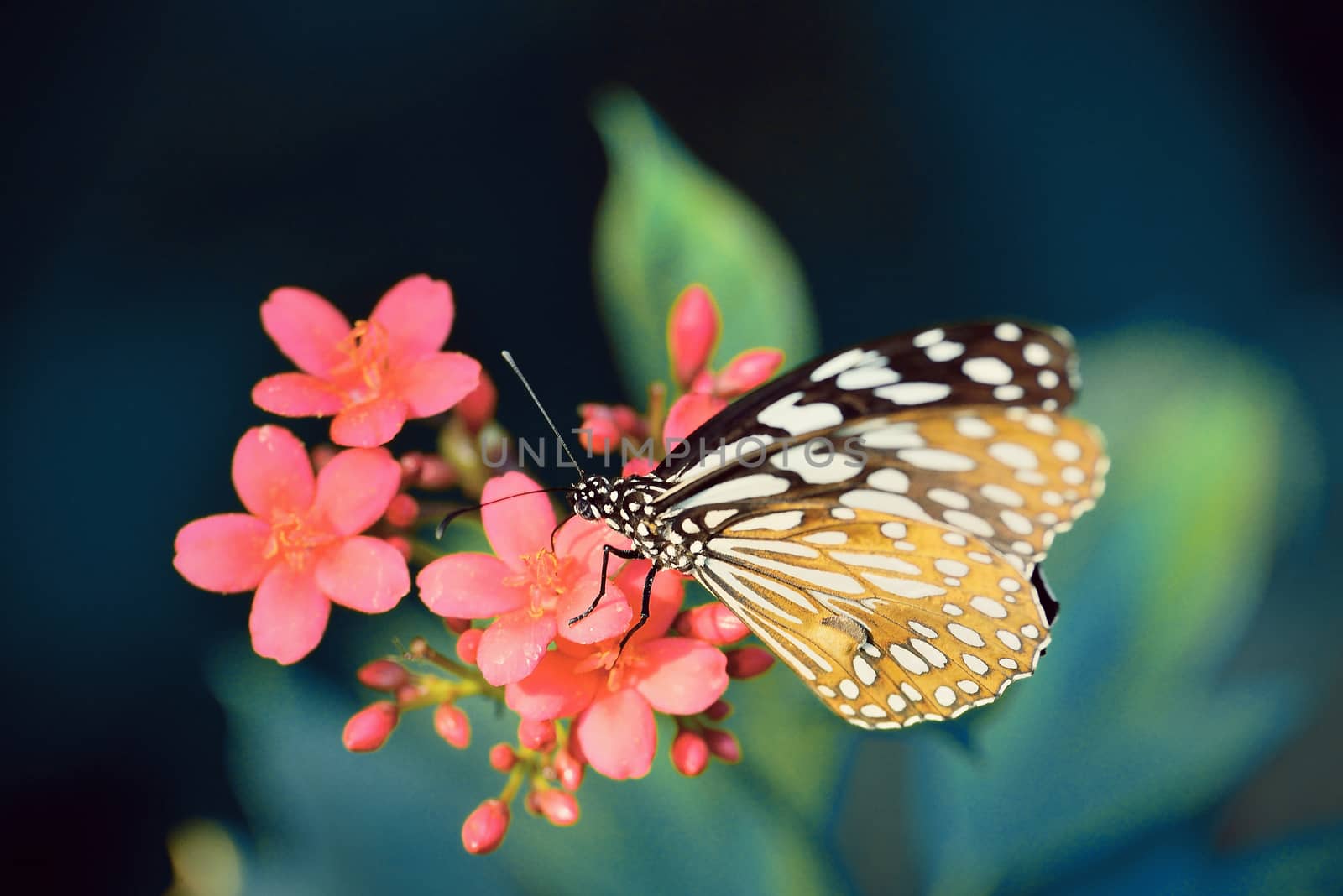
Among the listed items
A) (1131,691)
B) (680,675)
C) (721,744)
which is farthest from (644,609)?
(1131,691)

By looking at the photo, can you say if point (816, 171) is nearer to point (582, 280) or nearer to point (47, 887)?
point (582, 280)

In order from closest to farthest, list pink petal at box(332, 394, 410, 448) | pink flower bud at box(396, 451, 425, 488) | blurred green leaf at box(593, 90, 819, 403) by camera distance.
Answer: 1. pink petal at box(332, 394, 410, 448)
2. pink flower bud at box(396, 451, 425, 488)
3. blurred green leaf at box(593, 90, 819, 403)

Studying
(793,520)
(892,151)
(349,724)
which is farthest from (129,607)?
(892,151)

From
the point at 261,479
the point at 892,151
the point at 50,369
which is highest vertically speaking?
the point at 50,369

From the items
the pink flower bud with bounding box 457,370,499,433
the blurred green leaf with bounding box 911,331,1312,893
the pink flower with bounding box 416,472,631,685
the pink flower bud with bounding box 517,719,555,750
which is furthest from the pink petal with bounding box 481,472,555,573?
the blurred green leaf with bounding box 911,331,1312,893

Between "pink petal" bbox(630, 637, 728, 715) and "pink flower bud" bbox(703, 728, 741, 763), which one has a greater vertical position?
"pink petal" bbox(630, 637, 728, 715)

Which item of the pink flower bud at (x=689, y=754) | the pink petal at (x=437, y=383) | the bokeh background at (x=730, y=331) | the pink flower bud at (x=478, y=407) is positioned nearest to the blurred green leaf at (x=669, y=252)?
the bokeh background at (x=730, y=331)

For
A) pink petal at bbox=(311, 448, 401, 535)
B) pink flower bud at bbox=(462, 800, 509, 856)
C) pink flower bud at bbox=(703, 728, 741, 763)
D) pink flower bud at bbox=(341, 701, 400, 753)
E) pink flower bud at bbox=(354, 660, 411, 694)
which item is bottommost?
pink flower bud at bbox=(703, 728, 741, 763)

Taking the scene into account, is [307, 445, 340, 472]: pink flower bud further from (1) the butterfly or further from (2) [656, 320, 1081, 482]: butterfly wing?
(2) [656, 320, 1081, 482]: butterfly wing
